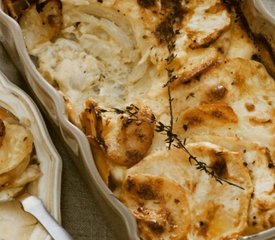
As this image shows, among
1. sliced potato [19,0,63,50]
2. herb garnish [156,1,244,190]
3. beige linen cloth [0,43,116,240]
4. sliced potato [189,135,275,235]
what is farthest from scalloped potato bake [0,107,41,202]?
sliced potato [189,135,275,235]

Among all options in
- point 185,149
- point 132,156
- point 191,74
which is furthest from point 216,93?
point 132,156

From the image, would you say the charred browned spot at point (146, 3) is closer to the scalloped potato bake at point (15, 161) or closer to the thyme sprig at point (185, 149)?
the thyme sprig at point (185, 149)

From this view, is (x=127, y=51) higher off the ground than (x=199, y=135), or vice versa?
(x=127, y=51)

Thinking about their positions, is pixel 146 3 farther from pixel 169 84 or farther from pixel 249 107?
pixel 249 107

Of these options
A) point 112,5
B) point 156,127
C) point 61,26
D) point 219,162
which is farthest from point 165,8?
point 219,162

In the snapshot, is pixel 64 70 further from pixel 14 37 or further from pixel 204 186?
pixel 204 186

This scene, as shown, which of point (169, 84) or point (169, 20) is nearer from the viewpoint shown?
point (169, 84)

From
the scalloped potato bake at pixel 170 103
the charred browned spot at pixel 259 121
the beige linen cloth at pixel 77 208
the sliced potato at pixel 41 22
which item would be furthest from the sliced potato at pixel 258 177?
the sliced potato at pixel 41 22
